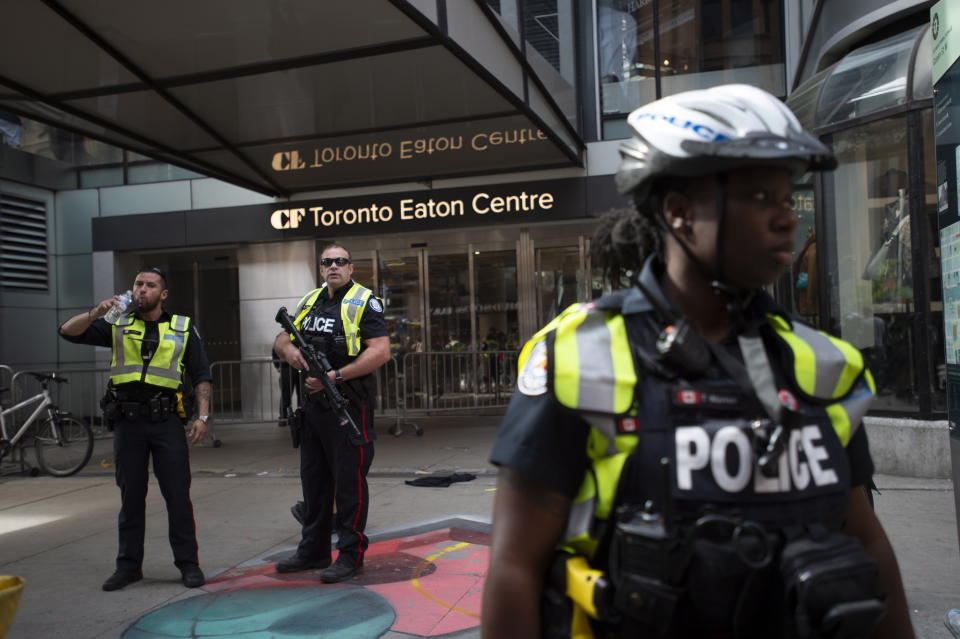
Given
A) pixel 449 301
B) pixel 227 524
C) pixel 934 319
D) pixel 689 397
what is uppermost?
pixel 449 301

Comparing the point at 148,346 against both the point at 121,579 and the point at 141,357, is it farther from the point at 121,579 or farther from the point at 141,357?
the point at 121,579

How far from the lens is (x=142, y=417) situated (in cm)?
500

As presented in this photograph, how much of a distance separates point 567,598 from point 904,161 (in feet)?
25.1

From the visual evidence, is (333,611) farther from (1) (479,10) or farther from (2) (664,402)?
(1) (479,10)

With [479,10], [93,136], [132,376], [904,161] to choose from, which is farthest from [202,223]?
[904,161]

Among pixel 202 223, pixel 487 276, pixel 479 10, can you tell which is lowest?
pixel 487 276

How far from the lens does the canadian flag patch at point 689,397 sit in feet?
4.60

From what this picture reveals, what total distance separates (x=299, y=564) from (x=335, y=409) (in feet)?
3.35

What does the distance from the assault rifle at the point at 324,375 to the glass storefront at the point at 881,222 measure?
514 cm

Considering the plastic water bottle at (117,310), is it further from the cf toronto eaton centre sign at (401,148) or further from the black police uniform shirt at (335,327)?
the cf toronto eaton centre sign at (401,148)

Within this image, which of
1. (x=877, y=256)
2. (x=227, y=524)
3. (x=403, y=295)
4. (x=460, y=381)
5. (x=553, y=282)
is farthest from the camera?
(x=403, y=295)

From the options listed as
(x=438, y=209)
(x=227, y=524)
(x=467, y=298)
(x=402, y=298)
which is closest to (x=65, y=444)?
(x=227, y=524)

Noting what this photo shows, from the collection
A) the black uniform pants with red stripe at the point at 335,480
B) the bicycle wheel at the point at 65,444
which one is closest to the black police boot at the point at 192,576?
the black uniform pants with red stripe at the point at 335,480

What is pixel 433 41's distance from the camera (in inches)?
290
